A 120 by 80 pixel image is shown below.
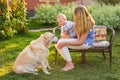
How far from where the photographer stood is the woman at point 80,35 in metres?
7.35

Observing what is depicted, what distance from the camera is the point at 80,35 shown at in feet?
24.5

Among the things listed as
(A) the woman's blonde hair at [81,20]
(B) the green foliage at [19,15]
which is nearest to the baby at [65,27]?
(A) the woman's blonde hair at [81,20]

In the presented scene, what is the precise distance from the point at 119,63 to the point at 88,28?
143 centimetres

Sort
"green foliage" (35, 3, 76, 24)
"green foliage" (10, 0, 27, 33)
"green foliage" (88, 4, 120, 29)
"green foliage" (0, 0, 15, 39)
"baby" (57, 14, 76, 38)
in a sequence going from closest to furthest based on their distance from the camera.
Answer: "baby" (57, 14, 76, 38), "green foliage" (0, 0, 15, 39), "green foliage" (10, 0, 27, 33), "green foliage" (88, 4, 120, 29), "green foliage" (35, 3, 76, 24)

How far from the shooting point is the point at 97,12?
13656mm

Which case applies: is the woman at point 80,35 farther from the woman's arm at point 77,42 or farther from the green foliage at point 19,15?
the green foliage at point 19,15

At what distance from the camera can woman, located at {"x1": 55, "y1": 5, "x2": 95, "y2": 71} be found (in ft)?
24.1

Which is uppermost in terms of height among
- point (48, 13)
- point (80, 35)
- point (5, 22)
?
point (80, 35)

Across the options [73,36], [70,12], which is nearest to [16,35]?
[70,12]

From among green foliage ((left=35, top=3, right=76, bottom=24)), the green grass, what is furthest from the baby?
green foliage ((left=35, top=3, right=76, bottom=24))

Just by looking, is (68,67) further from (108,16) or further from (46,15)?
(46,15)

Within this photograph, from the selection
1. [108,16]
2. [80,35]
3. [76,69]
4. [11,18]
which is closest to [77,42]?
[80,35]

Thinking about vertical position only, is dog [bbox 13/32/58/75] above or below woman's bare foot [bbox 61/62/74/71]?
above

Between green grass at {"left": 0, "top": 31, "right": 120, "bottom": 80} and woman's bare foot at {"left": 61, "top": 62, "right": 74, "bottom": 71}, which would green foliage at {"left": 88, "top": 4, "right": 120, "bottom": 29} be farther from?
woman's bare foot at {"left": 61, "top": 62, "right": 74, "bottom": 71}
